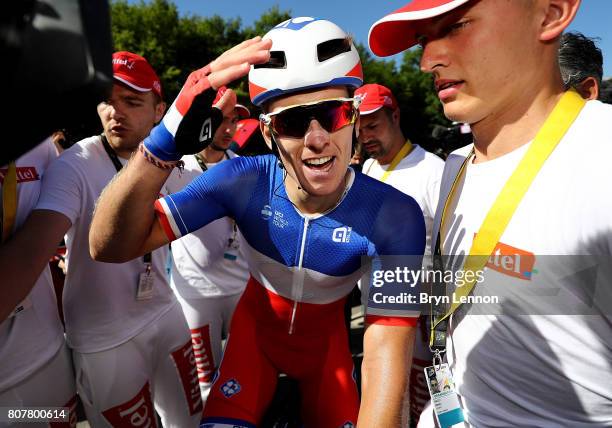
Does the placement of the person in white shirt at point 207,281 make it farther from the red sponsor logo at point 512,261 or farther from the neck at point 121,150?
the red sponsor logo at point 512,261

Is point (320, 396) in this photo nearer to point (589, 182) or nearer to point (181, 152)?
point (181, 152)

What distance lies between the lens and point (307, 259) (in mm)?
2232

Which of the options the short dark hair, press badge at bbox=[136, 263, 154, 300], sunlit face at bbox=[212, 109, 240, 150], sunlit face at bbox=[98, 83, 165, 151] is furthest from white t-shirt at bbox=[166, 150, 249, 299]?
the short dark hair

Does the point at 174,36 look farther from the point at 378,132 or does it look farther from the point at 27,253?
the point at 27,253

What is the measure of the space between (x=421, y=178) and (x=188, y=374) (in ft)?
9.42

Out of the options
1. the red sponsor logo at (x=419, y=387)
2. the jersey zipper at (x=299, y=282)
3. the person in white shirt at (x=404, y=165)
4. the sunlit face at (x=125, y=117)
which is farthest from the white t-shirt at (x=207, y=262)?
the jersey zipper at (x=299, y=282)

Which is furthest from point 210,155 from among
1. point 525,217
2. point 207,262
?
point 525,217

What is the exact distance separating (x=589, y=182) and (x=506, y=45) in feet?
1.90

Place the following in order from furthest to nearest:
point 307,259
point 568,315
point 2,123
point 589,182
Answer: point 307,259 → point 568,315 → point 589,182 → point 2,123

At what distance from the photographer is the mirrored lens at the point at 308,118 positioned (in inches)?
81.0

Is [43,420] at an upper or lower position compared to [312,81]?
lower

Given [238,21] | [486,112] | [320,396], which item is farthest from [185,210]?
[238,21]

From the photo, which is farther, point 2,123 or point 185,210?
point 185,210

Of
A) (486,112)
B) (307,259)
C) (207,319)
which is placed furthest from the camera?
(207,319)
